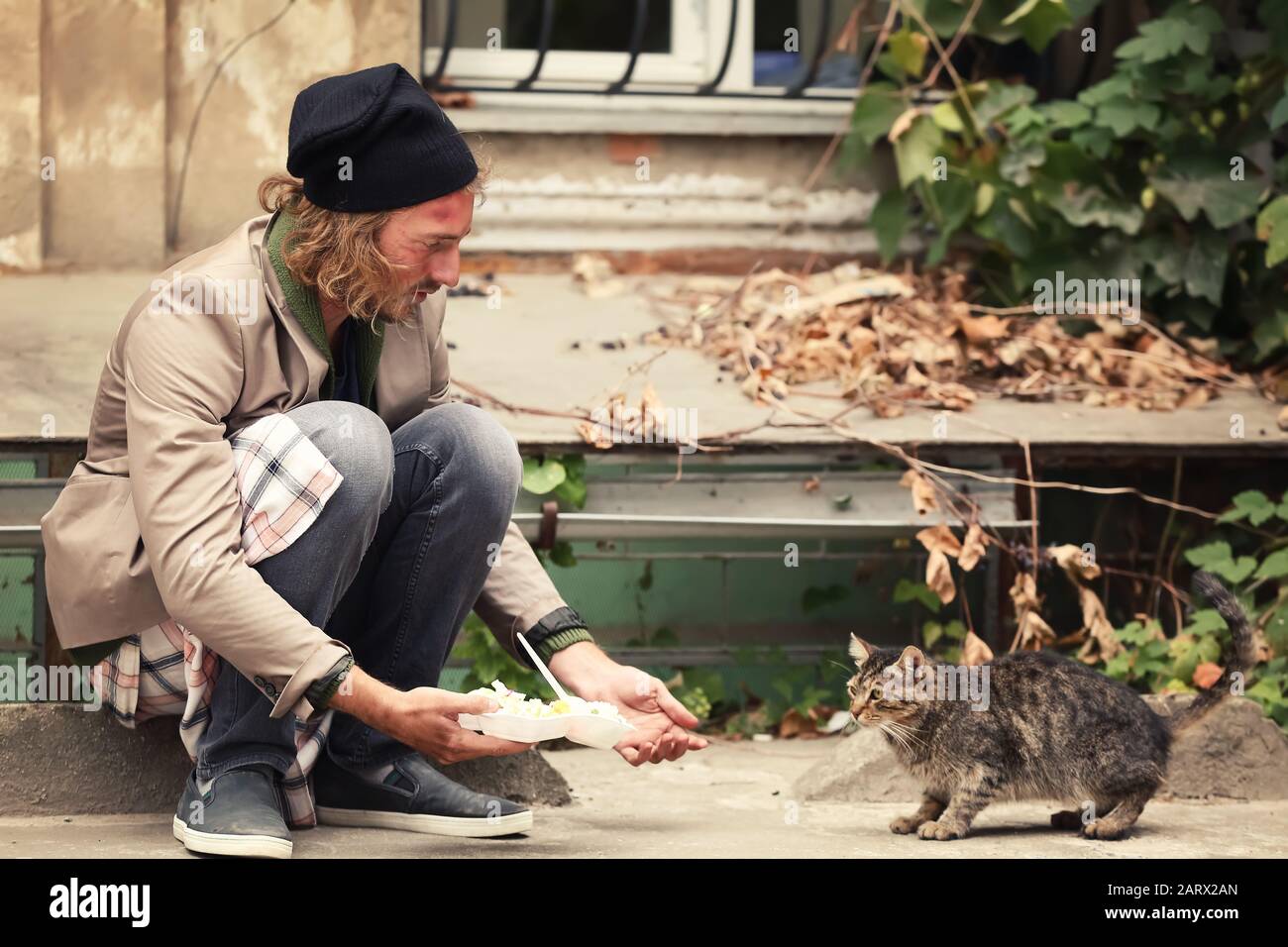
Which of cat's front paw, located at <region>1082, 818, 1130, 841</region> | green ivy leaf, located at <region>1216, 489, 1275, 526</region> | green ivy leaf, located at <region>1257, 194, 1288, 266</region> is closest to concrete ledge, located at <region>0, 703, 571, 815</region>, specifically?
cat's front paw, located at <region>1082, 818, 1130, 841</region>

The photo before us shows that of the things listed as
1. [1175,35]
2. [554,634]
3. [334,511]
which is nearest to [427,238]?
[334,511]

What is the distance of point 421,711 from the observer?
2406 mm

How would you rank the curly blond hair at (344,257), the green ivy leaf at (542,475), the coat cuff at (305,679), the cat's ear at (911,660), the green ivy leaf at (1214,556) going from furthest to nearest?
the green ivy leaf at (1214,556) < the green ivy leaf at (542,475) < the cat's ear at (911,660) < the curly blond hair at (344,257) < the coat cuff at (305,679)

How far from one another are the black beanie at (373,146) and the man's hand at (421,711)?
0.79 metres

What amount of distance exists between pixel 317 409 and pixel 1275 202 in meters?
2.94

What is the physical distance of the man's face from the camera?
2.63 metres

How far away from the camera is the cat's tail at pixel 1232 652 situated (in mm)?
3145

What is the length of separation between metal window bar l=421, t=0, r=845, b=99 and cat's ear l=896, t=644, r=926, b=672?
2550 millimetres

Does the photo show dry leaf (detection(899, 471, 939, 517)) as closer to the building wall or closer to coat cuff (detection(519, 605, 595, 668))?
coat cuff (detection(519, 605, 595, 668))

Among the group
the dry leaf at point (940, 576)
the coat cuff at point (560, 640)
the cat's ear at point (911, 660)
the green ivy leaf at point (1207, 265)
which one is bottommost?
the dry leaf at point (940, 576)

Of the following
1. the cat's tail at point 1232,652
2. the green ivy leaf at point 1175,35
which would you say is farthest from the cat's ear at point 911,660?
the green ivy leaf at point 1175,35

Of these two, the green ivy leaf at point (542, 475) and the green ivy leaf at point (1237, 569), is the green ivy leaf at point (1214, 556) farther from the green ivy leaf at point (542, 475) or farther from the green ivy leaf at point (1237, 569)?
the green ivy leaf at point (542, 475)

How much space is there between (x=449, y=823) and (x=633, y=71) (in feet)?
10.0

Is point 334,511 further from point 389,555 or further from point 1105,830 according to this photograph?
point 1105,830
